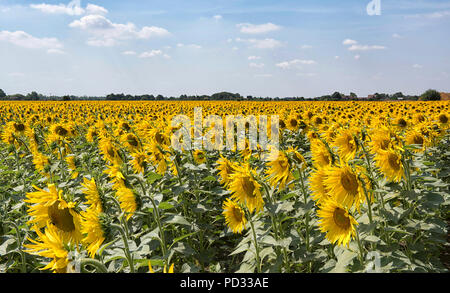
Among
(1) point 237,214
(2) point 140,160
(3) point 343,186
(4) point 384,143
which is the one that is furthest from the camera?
(2) point 140,160

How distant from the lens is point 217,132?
719 centimetres

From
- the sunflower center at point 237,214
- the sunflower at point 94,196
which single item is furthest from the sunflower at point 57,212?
the sunflower center at point 237,214

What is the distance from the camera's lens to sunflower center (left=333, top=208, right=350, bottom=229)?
2.77 m

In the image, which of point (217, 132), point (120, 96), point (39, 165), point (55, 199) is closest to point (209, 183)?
point (217, 132)

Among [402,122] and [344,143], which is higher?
[402,122]

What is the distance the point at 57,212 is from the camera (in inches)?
102

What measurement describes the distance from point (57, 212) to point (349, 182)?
2268 millimetres

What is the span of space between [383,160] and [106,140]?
13.1 ft

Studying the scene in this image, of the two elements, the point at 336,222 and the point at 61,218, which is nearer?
the point at 61,218

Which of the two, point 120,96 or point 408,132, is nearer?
point 408,132
